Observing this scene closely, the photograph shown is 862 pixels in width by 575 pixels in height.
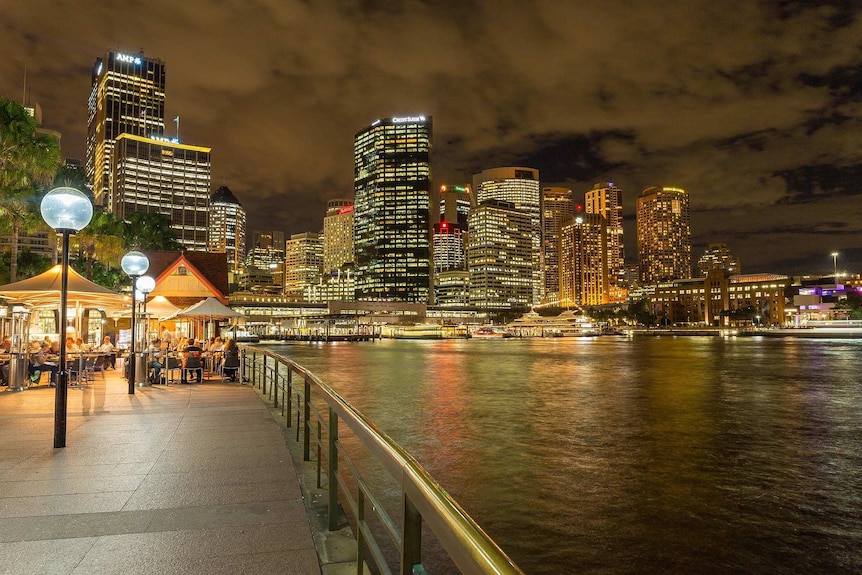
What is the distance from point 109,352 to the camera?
21.8 meters

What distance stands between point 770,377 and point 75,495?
35929mm

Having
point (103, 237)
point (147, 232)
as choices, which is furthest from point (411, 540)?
point (147, 232)

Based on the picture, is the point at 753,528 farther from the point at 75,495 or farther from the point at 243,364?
the point at 243,364

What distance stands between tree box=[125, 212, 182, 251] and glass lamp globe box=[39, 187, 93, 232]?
44.8 metres

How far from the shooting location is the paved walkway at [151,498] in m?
4.48

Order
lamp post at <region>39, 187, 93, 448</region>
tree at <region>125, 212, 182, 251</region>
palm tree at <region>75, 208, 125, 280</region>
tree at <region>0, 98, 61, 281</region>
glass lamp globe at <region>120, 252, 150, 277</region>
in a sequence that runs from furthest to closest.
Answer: tree at <region>125, 212, 182, 251</region>, palm tree at <region>75, 208, 125, 280</region>, tree at <region>0, 98, 61, 281</region>, glass lamp globe at <region>120, 252, 150, 277</region>, lamp post at <region>39, 187, 93, 448</region>

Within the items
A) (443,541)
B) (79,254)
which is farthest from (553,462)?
(79,254)

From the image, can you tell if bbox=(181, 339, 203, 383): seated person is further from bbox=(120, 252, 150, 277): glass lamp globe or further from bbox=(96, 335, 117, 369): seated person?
bbox=(96, 335, 117, 369): seated person

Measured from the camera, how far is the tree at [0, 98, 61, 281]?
2262 cm

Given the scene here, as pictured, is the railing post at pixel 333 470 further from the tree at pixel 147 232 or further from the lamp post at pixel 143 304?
the tree at pixel 147 232

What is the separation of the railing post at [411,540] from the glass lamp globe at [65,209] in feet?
28.6

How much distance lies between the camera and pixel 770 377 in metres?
33.9

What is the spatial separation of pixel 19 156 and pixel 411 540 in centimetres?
2634

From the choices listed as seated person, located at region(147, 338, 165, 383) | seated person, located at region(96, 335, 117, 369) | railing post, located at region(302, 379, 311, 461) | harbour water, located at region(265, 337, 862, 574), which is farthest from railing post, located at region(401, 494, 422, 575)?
seated person, located at region(96, 335, 117, 369)
